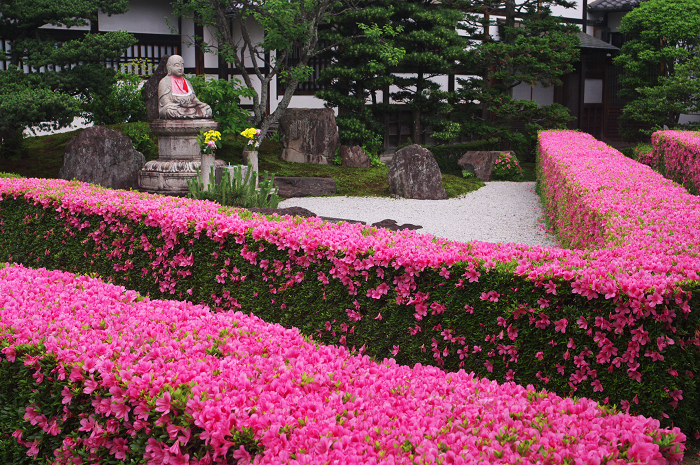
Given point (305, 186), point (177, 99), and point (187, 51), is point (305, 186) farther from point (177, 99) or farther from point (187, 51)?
point (187, 51)

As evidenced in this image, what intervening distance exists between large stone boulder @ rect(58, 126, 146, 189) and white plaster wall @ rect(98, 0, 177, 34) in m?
4.93

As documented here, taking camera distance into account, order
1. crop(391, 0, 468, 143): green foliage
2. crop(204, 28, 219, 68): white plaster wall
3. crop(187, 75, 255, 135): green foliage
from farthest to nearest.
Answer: crop(204, 28, 219, 68): white plaster wall < crop(391, 0, 468, 143): green foliage < crop(187, 75, 255, 135): green foliage

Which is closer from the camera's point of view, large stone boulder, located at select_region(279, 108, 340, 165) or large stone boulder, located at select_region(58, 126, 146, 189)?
large stone boulder, located at select_region(58, 126, 146, 189)

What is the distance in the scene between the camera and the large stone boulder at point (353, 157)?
14.9 m

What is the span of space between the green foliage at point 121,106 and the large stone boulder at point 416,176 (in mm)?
6785

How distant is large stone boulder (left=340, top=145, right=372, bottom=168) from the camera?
14.9m

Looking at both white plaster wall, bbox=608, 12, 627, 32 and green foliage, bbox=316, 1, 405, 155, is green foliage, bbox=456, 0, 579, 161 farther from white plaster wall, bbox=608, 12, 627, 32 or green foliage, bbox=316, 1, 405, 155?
white plaster wall, bbox=608, 12, 627, 32

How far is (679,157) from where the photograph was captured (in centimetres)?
1189

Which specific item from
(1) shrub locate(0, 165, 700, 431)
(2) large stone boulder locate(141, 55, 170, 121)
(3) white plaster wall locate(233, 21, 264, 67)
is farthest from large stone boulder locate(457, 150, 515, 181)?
(1) shrub locate(0, 165, 700, 431)

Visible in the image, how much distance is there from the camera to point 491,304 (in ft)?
11.6

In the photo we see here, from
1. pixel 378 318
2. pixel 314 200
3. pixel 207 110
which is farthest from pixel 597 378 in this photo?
pixel 207 110

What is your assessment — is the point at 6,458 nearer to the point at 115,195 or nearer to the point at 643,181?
the point at 115,195

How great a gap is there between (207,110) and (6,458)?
31.9 feet

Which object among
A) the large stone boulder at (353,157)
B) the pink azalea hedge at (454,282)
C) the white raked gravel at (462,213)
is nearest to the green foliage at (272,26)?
the large stone boulder at (353,157)
